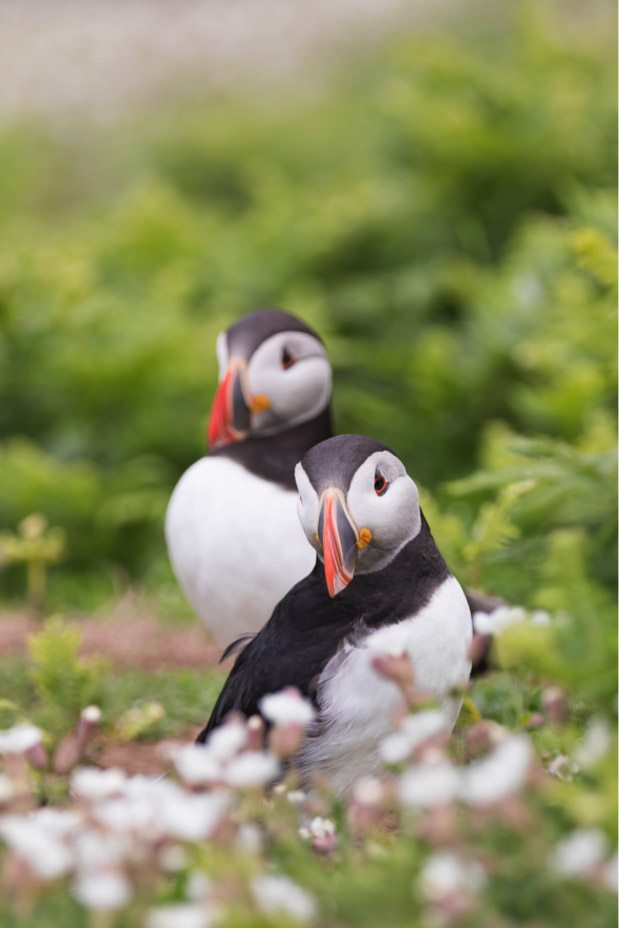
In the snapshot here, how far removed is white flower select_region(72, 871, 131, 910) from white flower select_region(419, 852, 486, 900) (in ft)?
1.51

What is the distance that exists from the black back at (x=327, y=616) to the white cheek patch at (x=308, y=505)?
0.12 m

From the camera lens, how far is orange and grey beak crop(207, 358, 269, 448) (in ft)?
11.4

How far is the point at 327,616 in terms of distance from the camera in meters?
2.65

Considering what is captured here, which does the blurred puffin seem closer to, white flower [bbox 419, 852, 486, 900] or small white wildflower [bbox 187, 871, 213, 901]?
small white wildflower [bbox 187, 871, 213, 901]

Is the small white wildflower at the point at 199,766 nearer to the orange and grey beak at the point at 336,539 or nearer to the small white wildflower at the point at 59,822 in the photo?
the small white wildflower at the point at 59,822

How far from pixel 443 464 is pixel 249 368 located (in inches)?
109

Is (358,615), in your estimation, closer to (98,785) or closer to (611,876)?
(98,785)

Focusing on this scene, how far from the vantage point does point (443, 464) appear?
6082 millimetres

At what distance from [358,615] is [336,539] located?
0.94ft

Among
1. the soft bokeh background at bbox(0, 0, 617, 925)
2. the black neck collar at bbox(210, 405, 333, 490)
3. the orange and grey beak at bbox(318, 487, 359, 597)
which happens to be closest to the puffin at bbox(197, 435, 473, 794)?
the orange and grey beak at bbox(318, 487, 359, 597)

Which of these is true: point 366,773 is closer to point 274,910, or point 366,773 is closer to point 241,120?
point 274,910

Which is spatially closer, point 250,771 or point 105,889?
point 105,889

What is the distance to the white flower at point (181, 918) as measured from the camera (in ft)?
5.52

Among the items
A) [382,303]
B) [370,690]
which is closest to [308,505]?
[370,690]
